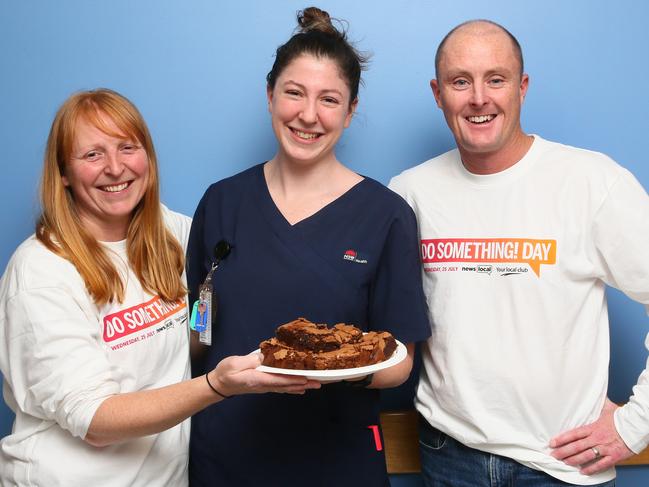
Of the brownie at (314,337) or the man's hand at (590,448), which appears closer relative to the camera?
the brownie at (314,337)

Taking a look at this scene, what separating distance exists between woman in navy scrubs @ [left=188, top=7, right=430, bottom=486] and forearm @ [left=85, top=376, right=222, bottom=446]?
0.27 m

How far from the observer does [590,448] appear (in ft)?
6.01

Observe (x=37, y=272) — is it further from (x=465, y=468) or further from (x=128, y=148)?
(x=465, y=468)

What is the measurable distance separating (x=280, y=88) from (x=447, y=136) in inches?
29.7

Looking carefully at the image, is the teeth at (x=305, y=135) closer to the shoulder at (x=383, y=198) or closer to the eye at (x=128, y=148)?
the shoulder at (x=383, y=198)

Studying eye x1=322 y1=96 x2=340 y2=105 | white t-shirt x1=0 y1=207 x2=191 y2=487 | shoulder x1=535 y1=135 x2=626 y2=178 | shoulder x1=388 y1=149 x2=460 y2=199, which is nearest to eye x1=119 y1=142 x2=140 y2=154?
white t-shirt x1=0 y1=207 x2=191 y2=487

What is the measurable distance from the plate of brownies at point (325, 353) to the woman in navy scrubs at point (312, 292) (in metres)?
0.23

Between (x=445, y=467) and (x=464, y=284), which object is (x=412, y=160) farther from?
(x=445, y=467)

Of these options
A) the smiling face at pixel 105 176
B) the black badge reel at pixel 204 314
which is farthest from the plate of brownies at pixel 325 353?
the smiling face at pixel 105 176

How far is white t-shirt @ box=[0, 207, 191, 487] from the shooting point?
5.28ft

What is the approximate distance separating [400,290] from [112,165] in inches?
31.7

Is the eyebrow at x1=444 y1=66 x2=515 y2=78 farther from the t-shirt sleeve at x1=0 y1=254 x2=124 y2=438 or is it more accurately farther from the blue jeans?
the t-shirt sleeve at x1=0 y1=254 x2=124 y2=438

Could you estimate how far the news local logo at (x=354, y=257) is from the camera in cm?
185

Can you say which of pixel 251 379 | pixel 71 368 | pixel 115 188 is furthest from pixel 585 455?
pixel 115 188
